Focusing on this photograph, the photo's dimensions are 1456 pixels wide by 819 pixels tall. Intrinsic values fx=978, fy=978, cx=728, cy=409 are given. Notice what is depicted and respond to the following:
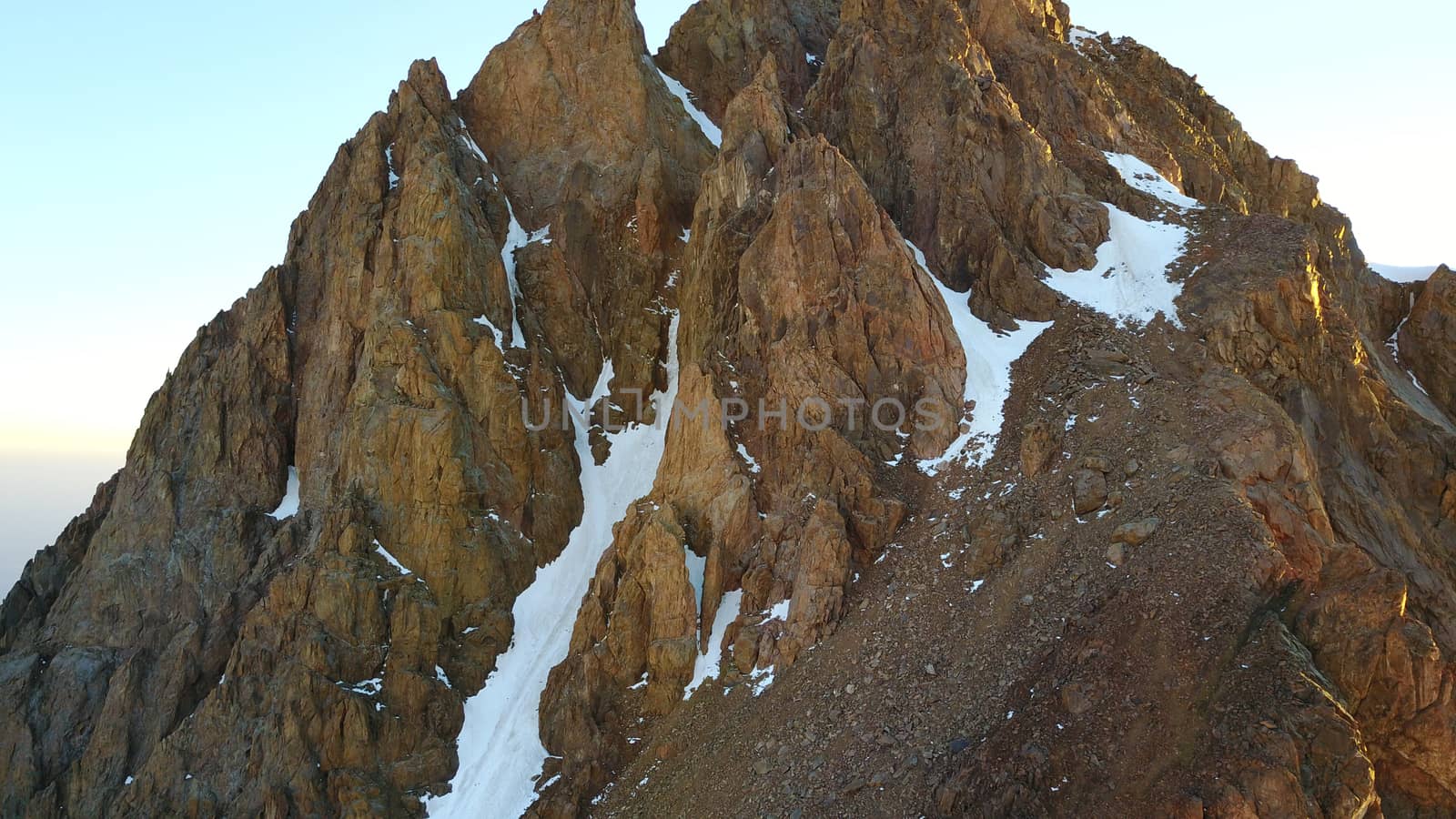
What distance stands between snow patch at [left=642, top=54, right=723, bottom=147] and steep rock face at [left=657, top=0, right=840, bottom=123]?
52 cm

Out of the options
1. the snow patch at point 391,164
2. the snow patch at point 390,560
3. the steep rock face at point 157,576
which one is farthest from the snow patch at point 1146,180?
the steep rock face at point 157,576

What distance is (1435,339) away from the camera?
37.6 metres

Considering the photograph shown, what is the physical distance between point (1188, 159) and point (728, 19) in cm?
2471

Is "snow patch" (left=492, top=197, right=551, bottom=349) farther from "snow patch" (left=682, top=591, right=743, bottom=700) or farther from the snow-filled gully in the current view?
"snow patch" (left=682, top=591, right=743, bottom=700)

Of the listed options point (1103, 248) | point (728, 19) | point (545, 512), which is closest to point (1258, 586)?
point (1103, 248)

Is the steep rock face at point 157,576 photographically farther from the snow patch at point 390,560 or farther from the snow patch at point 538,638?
the snow patch at point 538,638

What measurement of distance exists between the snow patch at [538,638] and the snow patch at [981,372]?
1214 centimetres

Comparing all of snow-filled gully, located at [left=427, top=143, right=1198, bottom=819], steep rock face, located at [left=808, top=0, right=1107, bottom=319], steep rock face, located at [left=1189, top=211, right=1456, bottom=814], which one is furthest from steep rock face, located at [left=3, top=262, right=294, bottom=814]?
steep rock face, located at [left=1189, top=211, right=1456, bottom=814]

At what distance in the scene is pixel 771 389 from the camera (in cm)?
3450

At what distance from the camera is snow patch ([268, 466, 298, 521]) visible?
39312 millimetres

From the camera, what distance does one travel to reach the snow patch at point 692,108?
49.7 m

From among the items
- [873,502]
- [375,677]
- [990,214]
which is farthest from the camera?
[990,214]

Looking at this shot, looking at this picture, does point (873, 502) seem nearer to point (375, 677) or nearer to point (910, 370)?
point (910, 370)

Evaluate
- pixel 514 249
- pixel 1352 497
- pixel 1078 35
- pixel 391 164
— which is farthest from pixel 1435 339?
pixel 391 164
